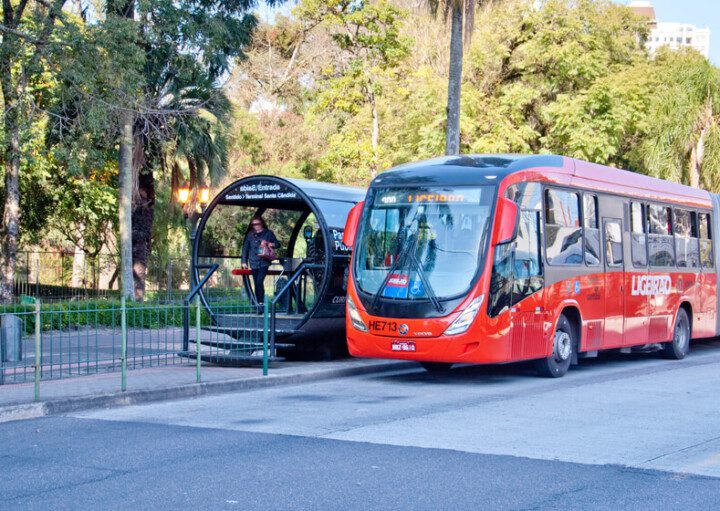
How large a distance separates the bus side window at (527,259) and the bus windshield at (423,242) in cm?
73

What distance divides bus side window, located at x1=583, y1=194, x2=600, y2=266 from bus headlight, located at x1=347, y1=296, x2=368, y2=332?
13.3 feet

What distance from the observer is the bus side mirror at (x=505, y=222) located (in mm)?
13216

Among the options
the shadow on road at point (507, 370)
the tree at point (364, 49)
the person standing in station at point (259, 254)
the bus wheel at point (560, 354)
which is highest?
the tree at point (364, 49)

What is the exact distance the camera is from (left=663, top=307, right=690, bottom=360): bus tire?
1892 cm

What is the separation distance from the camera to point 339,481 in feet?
24.6

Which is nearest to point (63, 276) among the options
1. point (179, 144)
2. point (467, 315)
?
point (179, 144)

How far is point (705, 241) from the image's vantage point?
20406 millimetres

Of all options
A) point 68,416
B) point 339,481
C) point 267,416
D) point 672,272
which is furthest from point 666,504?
point 672,272

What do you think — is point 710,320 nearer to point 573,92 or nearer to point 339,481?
point 339,481

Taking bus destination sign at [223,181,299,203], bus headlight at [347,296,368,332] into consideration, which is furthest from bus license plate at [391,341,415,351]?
bus destination sign at [223,181,299,203]

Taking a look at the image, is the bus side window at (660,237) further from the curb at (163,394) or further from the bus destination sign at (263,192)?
the bus destination sign at (263,192)

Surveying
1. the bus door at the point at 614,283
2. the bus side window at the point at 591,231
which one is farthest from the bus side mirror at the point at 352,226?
the bus door at the point at 614,283

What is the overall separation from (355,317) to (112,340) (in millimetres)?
3592

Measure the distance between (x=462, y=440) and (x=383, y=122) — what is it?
34.2 m
